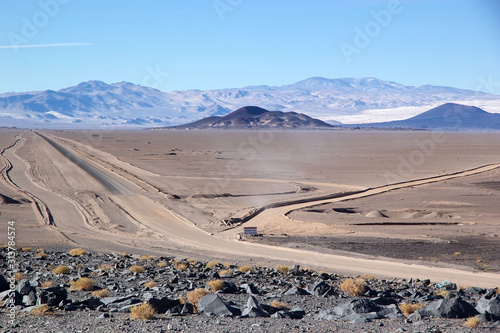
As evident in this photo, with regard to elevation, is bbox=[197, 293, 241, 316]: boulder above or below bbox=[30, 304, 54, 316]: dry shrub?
below

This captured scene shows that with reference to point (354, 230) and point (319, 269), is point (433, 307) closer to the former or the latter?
point (319, 269)

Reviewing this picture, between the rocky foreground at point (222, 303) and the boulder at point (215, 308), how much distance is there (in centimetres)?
2

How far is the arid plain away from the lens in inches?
901

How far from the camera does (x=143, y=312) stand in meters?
11.0

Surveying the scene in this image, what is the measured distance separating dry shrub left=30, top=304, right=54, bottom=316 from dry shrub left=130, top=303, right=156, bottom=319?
1.61 meters

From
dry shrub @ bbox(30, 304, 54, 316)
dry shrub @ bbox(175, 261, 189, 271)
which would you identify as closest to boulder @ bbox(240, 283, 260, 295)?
dry shrub @ bbox(175, 261, 189, 271)

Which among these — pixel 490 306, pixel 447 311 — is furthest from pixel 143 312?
pixel 490 306

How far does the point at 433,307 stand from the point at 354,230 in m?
17.1

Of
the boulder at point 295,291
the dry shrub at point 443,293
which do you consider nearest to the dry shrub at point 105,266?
the boulder at point 295,291

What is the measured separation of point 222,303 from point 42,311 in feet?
11.6

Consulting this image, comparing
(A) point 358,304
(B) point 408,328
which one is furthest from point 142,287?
(B) point 408,328

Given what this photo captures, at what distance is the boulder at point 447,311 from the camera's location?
1152cm

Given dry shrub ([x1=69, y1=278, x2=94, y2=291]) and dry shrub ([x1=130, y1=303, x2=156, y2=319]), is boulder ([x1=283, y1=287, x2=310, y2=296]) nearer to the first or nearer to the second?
dry shrub ([x1=130, y1=303, x2=156, y2=319])

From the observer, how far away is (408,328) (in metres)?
10.6
